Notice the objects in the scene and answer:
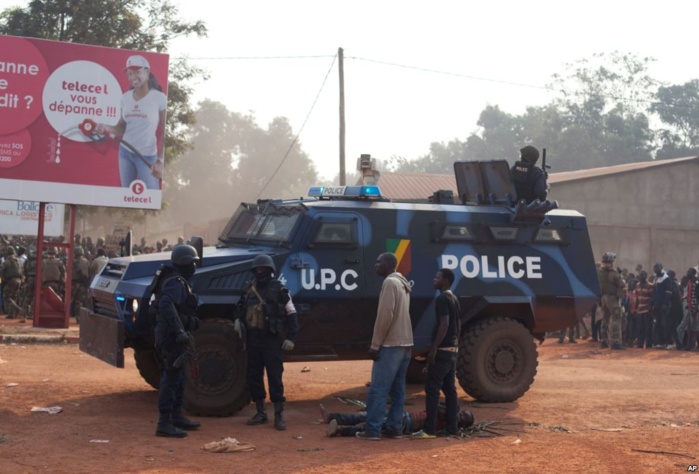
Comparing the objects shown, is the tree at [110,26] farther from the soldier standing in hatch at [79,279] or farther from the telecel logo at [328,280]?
the telecel logo at [328,280]

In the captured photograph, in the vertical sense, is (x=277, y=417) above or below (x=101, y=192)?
below

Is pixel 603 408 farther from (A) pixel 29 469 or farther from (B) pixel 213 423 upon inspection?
(A) pixel 29 469

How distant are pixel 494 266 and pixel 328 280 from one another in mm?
2276

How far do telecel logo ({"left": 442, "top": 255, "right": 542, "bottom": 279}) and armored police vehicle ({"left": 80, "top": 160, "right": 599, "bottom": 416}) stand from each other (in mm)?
13

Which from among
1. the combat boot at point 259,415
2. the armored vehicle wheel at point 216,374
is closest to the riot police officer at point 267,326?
the combat boot at point 259,415

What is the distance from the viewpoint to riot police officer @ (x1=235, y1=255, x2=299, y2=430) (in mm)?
9906

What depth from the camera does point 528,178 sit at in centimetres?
1255

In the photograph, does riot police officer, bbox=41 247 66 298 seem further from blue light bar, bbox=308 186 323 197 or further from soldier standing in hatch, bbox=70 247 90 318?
blue light bar, bbox=308 186 323 197

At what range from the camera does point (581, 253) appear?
1273cm

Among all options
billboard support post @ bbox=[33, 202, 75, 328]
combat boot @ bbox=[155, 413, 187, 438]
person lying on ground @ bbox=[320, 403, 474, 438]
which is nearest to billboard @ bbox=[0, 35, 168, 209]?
billboard support post @ bbox=[33, 202, 75, 328]

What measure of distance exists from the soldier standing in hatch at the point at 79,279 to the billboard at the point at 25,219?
7071mm

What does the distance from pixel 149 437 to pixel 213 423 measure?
1.01m

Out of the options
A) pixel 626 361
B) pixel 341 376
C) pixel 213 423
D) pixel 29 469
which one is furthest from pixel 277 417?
pixel 626 361

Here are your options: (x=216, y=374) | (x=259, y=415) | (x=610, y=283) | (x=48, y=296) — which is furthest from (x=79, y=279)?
(x=259, y=415)
